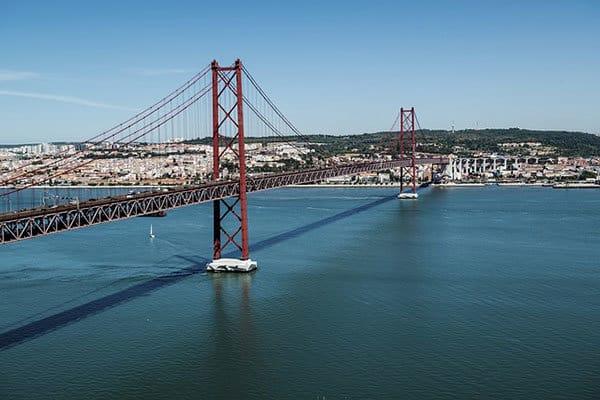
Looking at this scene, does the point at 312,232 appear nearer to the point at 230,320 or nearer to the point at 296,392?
the point at 230,320

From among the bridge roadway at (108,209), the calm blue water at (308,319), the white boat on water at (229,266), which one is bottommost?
the calm blue water at (308,319)

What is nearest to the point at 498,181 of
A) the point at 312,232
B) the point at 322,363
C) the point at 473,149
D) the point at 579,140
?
the point at 473,149

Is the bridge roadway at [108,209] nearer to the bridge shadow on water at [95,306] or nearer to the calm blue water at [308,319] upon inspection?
the bridge shadow on water at [95,306]

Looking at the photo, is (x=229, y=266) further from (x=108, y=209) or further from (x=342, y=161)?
(x=342, y=161)

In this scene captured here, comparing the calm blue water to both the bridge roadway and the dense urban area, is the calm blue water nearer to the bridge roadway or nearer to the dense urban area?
the bridge roadway

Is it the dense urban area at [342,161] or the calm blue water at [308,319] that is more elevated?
the dense urban area at [342,161]

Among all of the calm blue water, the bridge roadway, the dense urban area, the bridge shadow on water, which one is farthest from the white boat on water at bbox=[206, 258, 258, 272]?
the dense urban area

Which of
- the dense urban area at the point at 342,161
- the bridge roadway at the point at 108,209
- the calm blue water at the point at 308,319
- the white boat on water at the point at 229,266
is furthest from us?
the dense urban area at the point at 342,161

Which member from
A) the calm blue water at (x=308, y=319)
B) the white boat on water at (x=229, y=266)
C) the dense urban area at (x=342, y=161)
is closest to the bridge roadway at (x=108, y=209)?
the white boat on water at (x=229, y=266)
